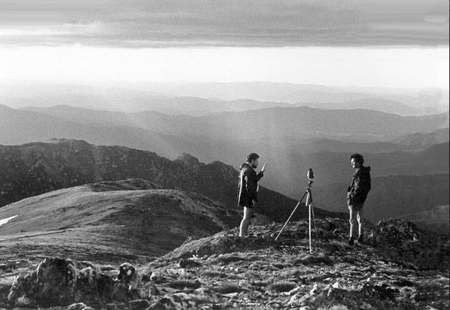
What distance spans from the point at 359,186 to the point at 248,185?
9.73 feet

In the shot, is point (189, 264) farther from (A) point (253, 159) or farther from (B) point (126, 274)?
(B) point (126, 274)

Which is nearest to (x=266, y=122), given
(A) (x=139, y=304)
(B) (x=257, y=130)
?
(B) (x=257, y=130)

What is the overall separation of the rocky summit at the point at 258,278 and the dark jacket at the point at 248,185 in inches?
53.1

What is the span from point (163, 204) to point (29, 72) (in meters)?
35.4

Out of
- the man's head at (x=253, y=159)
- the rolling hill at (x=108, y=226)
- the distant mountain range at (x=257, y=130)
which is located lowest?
the rolling hill at (x=108, y=226)

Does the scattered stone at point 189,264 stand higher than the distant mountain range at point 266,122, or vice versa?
the distant mountain range at point 266,122

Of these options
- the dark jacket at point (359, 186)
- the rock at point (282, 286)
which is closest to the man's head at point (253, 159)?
the dark jacket at point (359, 186)

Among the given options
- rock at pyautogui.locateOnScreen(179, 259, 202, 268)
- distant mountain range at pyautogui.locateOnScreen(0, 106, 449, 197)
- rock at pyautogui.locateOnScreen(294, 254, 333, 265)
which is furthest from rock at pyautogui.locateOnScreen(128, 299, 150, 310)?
distant mountain range at pyautogui.locateOnScreen(0, 106, 449, 197)

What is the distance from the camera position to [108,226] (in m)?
35.3

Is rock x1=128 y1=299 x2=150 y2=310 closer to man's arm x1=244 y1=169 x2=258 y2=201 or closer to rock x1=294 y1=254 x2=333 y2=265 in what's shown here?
rock x1=294 y1=254 x2=333 y2=265

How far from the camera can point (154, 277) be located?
1397 centimetres

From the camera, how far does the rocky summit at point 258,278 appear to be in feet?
39.6

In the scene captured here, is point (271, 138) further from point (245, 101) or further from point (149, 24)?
point (149, 24)

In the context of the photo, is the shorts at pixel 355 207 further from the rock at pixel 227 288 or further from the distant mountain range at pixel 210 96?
the rock at pixel 227 288
